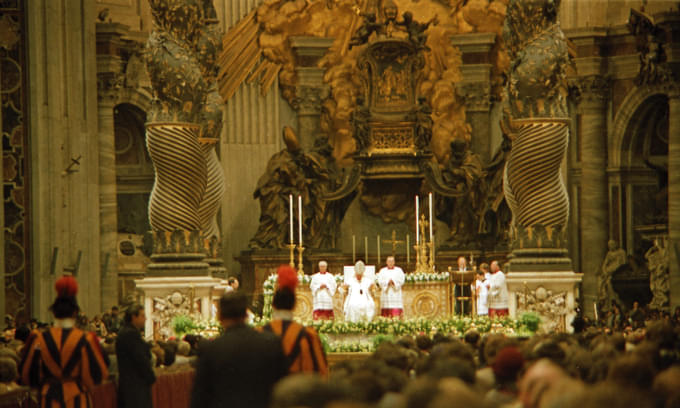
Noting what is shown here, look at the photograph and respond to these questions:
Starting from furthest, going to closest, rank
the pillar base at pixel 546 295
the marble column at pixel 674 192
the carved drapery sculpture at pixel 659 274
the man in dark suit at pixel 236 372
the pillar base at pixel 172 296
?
the carved drapery sculpture at pixel 659 274
the marble column at pixel 674 192
the pillar base at pixel 172 296
the pillar base at pixel 546 295
the man in dark suit at pixel 236 372

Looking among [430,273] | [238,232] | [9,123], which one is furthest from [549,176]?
[238,232]

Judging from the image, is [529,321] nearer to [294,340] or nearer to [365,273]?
[365,273]

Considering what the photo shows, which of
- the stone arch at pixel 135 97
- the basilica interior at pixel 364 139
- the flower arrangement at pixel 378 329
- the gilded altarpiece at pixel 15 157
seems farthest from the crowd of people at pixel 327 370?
the stone arch at pixel 135 97

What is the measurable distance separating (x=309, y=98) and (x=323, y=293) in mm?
11976

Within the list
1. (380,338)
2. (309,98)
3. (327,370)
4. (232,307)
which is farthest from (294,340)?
(309,98)

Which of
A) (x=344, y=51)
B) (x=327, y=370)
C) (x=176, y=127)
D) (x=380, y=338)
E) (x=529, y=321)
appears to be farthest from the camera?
(x=344, y=51)

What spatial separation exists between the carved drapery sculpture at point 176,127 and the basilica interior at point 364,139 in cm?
646

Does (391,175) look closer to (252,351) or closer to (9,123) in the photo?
(9,123)

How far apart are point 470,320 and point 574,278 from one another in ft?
4.56

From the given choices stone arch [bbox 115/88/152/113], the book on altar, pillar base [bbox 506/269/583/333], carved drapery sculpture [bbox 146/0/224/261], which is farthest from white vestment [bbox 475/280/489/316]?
stone arch [bbox 115/88/152/113]

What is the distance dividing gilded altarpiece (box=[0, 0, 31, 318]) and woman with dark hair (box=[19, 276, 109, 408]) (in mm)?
13081

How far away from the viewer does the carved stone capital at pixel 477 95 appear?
2991cm

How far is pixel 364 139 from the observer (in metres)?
29.2

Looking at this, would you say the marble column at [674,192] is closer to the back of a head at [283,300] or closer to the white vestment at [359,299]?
the white vestment at [359,299]
